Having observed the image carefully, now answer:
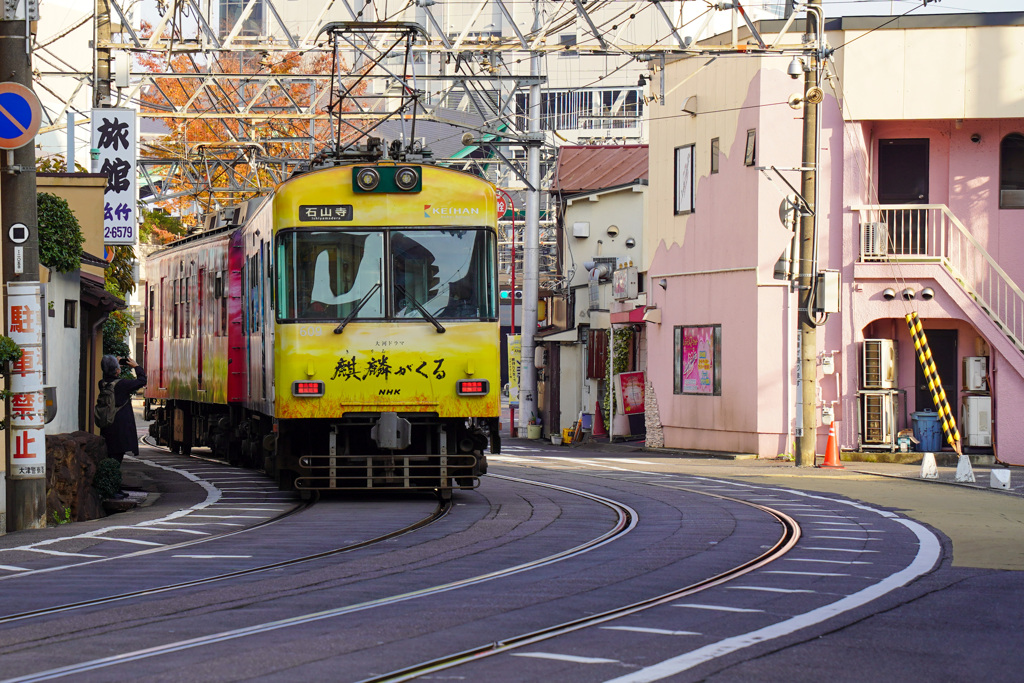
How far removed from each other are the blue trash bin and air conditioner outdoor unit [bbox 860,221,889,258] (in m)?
3.01

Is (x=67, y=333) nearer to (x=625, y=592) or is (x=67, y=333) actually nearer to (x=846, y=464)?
(x=625, y=592)

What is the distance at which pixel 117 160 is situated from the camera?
21.4 metres

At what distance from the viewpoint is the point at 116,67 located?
2388 centimetres

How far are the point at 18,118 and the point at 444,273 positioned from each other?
4.46 meters

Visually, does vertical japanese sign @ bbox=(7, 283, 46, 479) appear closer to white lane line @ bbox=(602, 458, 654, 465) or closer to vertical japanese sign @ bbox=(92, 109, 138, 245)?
vertical japanese sign @ bbox=(92, 109, 138, 245)

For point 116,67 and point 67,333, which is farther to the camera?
point 116,67

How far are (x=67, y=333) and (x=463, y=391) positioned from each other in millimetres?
5050

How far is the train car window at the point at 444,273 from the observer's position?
1473 cm

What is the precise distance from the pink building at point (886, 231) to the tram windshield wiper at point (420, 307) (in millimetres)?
11447

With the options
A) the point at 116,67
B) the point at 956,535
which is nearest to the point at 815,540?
the point at 956,535

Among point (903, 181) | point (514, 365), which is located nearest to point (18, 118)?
point (903, 181)

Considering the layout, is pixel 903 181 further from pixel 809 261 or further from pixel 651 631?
pixel 651 631

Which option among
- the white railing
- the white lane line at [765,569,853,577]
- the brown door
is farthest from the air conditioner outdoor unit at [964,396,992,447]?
the white lane line at [765,569,853,577]

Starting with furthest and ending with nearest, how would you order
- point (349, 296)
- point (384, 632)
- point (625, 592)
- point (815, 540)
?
point (349, 296), point (815, 540), point (625, 592), point (384, 632)
